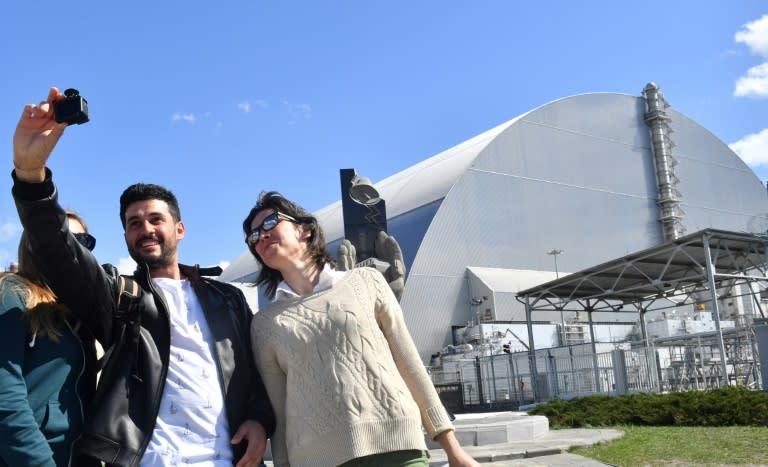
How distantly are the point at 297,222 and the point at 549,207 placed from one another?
3488 cm

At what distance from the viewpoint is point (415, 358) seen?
297cm

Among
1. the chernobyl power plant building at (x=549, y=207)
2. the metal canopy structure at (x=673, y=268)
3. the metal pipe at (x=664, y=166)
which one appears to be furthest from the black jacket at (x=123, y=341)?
the metal pipe at (x=664, y=166)

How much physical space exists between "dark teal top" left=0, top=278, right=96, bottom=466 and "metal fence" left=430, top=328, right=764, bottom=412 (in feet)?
58.8

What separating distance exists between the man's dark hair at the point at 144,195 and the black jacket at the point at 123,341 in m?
0.30

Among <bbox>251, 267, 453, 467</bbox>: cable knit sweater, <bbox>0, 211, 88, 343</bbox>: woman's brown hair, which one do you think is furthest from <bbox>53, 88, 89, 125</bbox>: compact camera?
<bbox>251, 267, 453, 467</bbox>: cable knit sweater

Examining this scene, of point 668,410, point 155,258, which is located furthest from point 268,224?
point 668,410

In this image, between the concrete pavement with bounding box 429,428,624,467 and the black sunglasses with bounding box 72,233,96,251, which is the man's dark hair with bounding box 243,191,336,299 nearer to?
the black sunglasses with bounding box 72,233,96,251

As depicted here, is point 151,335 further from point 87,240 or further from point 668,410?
point 668,410

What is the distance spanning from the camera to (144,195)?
9.84ft

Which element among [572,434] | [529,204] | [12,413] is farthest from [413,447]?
[529,204]

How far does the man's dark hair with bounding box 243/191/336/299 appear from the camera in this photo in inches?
125

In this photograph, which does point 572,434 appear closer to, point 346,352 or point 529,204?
point 346,352

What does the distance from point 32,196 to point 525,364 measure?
2518 cm

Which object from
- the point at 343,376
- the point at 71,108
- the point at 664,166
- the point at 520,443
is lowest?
the point at 520,443
